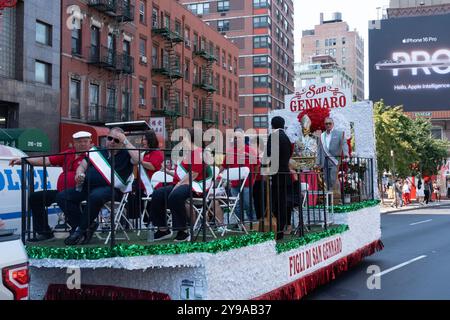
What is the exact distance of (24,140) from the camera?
20.2m

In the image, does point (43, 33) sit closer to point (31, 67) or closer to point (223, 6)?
point (31, 67)

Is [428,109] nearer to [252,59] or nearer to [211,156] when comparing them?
[252,59]

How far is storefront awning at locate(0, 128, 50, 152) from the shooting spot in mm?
19750

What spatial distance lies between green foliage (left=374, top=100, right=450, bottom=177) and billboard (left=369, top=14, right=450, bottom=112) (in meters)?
6.80

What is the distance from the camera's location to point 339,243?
8242mm

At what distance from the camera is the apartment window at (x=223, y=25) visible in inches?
2921

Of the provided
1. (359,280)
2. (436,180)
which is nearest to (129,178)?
(359,280)

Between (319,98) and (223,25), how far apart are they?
65412 millimetres

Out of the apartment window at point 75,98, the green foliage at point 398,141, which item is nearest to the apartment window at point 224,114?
the green foliage at point 398,141

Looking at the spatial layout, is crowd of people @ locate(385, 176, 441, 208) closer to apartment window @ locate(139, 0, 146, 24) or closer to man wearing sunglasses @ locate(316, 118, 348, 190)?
apartment window @ locate(139, 0, 146, 24)

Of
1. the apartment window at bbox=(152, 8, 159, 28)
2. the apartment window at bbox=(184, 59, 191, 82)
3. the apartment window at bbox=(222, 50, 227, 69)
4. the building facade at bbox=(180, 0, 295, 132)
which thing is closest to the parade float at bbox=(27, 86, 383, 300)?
the apartment window at bbox=(152, 8, 159, 28)

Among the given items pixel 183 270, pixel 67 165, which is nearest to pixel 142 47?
pixel 67 165
